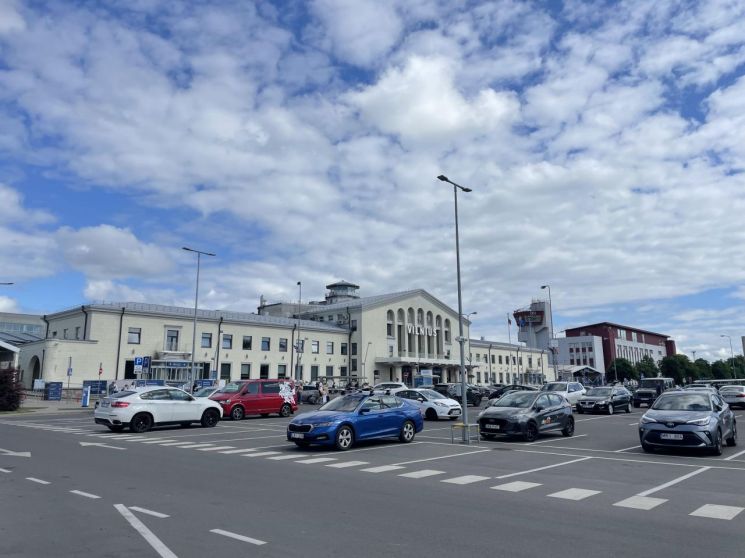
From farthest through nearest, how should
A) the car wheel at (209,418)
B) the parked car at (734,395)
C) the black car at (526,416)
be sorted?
the parked car at (734,395)
the car wheel at (209,418)
the black car at (526,416)

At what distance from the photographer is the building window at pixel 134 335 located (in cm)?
5530

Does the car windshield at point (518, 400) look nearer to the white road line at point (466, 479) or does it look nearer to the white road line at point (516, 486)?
the white road line at point (466, 479)

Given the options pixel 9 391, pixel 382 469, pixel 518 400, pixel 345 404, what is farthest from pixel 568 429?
pixel 9 391

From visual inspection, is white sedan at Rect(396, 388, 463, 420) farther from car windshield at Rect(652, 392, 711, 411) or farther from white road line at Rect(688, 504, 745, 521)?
white road line at Rect(688, 504, 745, 521)

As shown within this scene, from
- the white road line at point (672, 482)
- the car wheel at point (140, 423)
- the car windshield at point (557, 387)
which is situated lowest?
the white road line at point (672, 482)

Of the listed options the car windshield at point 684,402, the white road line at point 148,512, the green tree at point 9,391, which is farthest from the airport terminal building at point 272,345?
the white road line at point 148,512

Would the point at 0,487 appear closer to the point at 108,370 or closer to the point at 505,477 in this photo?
the point at 505,477

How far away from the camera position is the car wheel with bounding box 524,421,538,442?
18031mm

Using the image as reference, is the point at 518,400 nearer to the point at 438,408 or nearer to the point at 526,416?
the point at 526,416

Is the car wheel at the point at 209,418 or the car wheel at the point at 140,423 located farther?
the car wheel at the point at 209,418

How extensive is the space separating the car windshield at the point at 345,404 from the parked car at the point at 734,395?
2990 centimetres

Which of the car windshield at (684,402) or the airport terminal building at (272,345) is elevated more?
the airport terminal building at (272,345)

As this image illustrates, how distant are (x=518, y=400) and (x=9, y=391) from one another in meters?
30.4

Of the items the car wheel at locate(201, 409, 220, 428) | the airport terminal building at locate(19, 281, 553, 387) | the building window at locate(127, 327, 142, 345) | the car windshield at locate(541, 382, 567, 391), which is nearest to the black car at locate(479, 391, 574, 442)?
the car wheel at locate(201, 409, 220, 428)
